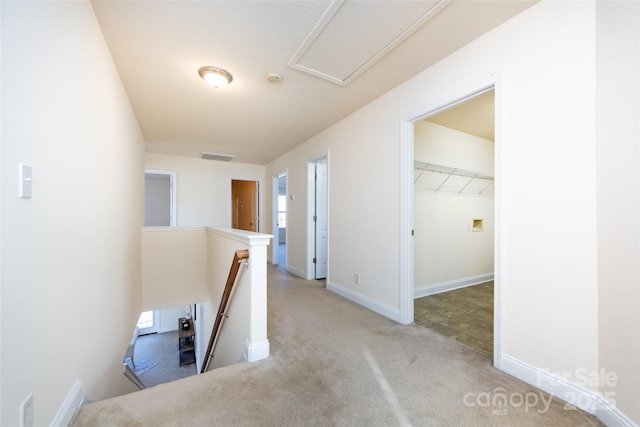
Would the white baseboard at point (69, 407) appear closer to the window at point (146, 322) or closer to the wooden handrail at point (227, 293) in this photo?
the wooden handrail at point (227, 293)

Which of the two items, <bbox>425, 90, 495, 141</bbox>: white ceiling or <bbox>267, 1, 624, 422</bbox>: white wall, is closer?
<bbox>267, 1, 624, 422</bbox>: white wall

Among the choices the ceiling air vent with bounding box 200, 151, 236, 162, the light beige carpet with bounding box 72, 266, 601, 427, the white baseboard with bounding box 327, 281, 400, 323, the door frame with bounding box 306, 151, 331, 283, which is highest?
the ceiling air vent with bounding box 200, 151, 236, 162

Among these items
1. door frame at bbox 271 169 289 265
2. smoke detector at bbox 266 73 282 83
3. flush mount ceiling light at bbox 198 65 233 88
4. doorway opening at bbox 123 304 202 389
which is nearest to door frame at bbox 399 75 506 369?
smoke detector at bbox 266 73 282 83

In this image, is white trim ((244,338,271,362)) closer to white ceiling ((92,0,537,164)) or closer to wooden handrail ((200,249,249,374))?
wooden handrail ((200,249,249,374))

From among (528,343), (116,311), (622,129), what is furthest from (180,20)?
(528,343)

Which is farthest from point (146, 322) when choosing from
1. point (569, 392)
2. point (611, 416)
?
point (611, 416)

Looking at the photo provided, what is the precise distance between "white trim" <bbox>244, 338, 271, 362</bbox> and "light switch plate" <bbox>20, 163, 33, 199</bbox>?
156 centimetres

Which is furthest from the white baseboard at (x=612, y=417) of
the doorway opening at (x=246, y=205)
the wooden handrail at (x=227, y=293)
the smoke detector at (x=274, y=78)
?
the doorway opening at (x=246, y=205)

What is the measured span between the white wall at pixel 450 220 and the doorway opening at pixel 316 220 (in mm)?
1586

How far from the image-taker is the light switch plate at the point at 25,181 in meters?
0.98

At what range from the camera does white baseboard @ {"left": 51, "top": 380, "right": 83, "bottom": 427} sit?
1231mm

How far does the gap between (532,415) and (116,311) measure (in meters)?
3.15

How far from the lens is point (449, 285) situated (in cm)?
380

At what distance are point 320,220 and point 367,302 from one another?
6.02 feet
